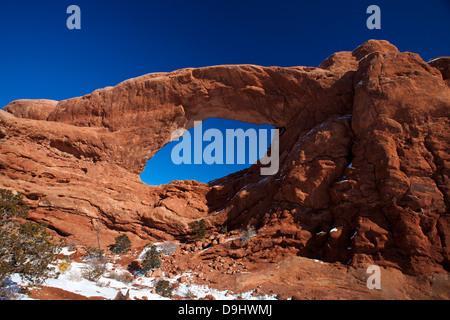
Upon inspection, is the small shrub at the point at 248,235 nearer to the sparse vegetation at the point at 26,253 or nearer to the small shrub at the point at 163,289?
the small shrub at the point at 163,289

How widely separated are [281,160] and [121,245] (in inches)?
454

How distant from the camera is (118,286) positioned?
914cm

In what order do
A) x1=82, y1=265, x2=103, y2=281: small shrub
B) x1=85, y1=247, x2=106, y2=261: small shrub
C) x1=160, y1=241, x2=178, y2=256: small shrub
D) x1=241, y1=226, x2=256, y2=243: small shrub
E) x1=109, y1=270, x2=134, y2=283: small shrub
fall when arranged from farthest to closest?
x1=160, y1=241, x2=178, y2=256: small shrub → x1=241, y1=226, x2=256, y2=243: small shrub → x1=85, y1=247, x2=106, y2=261: small shrub → x1=109, y1=270, x2=134, y2=283: small shrub → x1=82, y1=265, x2=103, y2=281: small shrub

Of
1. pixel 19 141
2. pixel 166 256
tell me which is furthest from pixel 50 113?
pixel 166 256

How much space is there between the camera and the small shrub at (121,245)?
13.9 meters

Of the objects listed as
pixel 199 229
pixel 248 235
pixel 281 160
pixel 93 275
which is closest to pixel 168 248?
pixel 199 229

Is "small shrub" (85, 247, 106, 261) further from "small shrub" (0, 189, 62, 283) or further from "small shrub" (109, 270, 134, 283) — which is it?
"small shrub" (0, 189, 62, 283)

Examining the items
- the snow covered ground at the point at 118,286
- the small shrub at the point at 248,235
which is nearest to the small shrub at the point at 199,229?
the small shrub at the point at 248,235

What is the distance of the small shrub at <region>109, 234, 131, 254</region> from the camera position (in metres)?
13.9

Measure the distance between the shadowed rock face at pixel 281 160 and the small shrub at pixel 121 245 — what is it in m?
1.50

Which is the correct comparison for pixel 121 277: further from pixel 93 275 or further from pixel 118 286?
pixel 93 275

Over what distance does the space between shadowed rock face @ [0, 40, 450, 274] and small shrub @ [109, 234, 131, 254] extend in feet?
4.91

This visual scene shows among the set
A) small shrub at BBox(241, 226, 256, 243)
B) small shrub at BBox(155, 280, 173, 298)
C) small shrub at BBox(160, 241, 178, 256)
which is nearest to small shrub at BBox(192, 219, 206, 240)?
small shrub at BBox(160, 241, 178, 256)

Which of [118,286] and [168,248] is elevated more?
[168,248]
